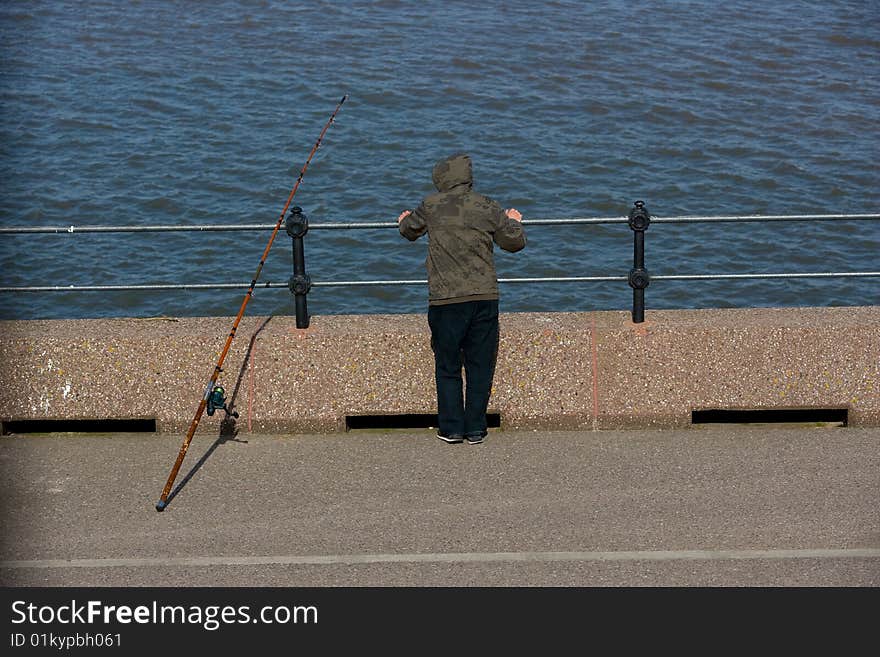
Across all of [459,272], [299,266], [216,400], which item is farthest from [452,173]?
[216,400]

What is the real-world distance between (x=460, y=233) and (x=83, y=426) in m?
2.76

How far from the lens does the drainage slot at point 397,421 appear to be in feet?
28.6

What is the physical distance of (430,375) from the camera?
866 cm

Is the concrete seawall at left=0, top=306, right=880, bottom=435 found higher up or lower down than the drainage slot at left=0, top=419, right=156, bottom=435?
higher up

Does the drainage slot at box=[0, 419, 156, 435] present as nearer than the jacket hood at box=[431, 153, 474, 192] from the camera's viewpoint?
No

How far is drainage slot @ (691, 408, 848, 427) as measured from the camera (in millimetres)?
8664

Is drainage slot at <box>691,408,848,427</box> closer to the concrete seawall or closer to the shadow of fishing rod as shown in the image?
the concrete seawall

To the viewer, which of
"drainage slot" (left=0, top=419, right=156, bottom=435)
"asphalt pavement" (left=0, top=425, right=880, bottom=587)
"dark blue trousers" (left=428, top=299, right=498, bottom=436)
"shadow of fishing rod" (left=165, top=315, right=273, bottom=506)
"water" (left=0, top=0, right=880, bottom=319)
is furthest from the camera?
"water" (left=0, top=0, right=880, bottom=319)

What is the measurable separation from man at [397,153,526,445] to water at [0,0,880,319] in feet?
33.1

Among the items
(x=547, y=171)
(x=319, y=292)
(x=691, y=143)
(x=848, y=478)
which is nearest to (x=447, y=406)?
(x=848, y=478)

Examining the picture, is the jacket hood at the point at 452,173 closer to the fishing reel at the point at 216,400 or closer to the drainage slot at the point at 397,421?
the drainage slot at the point at 397,421

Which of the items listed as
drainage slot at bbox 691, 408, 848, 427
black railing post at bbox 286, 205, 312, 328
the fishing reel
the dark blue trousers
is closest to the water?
black railing post at bbox 286, 205, 312, 328

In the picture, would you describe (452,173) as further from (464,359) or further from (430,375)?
(430,375)

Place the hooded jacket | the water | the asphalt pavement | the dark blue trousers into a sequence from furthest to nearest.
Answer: the water, the dark blue trousers, the hooded jacket, the asphalt pavement
